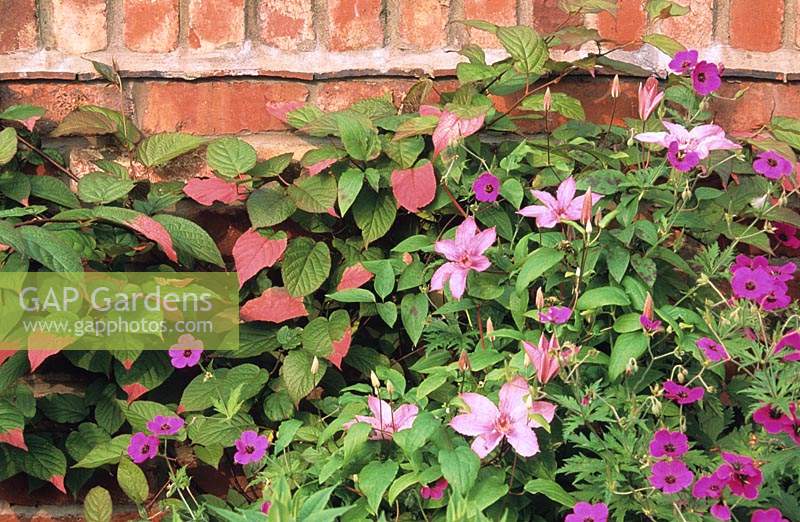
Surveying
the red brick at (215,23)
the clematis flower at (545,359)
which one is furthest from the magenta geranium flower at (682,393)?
the red brick at (215,23)

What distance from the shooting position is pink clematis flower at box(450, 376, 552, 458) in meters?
1.30

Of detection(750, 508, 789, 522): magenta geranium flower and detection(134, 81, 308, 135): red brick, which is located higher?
detection(134, 81, 308, 135): red brick

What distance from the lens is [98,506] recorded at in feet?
5.43

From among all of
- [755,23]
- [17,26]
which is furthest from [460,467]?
[17,26]

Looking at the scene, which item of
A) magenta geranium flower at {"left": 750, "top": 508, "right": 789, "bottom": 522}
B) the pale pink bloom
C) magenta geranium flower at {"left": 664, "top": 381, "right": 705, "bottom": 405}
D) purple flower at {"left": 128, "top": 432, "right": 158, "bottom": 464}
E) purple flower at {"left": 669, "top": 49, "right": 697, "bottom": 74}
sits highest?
purple flower at {"left": 669, "top": 49, "right": 697, "bottom": 74}

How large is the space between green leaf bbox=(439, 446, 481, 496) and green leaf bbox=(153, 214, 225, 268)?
532mm

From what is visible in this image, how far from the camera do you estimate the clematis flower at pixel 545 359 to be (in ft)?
4.16

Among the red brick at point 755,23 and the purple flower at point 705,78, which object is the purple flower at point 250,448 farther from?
the red brick at point 755,23

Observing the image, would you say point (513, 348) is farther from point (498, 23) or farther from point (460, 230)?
point (498, 23)

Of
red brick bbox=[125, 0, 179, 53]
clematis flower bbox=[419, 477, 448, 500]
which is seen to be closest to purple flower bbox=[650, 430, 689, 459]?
clematis flower bbox=[419, 477, 448, 500]

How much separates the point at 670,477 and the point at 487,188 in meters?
0.54

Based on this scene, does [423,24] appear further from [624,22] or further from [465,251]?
[465,251]

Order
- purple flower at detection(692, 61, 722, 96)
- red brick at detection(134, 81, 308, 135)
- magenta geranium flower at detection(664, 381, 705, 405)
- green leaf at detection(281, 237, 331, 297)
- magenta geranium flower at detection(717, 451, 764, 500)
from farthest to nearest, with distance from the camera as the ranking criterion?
red brick at detection(134, 81, 308, 135) → green leaf at detection(281, 237, 331, 297) → purple flower at detection(692, 61, 722, 96) → magenta geranium flower at detection(664, 381, 705, 405) → magenta geranium flower at detection(717, 451, 764, 500)

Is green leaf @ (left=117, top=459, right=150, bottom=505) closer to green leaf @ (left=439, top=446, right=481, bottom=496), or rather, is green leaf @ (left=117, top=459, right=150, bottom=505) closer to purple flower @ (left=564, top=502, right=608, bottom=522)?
green leaf @ (left=439, top=446, right=481, bottom=496)
